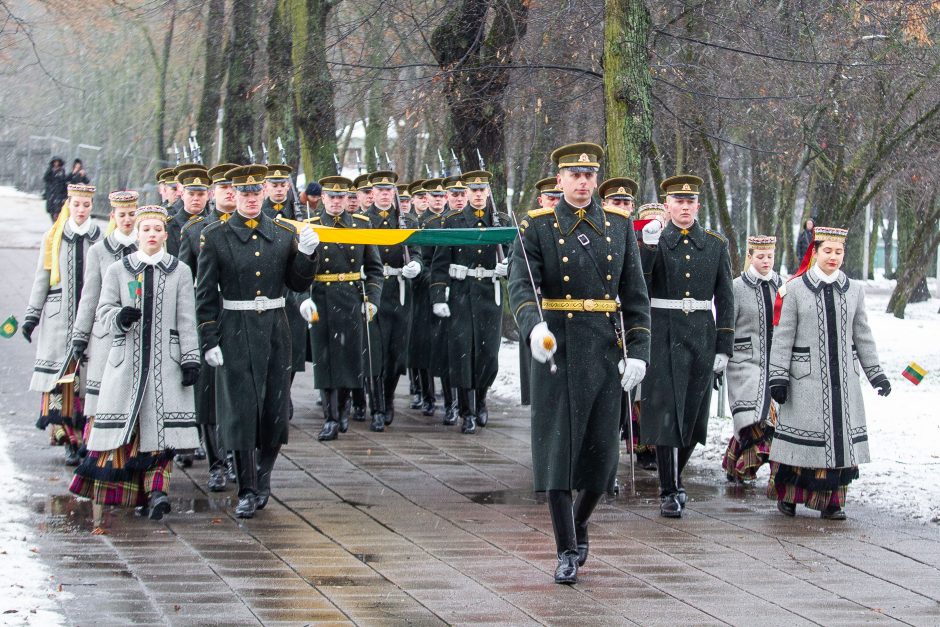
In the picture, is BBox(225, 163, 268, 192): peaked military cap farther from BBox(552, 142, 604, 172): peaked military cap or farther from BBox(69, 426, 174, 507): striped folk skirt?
BBox(552, 142, 604, 172): peaked military cap

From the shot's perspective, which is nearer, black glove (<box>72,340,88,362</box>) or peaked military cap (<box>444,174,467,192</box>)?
black glove (<box>72,340,88,362</box>)

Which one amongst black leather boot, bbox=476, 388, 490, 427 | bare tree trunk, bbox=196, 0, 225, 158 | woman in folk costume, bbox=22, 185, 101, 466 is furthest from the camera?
bare tree trunk, bbox=196, 0, 225, 158

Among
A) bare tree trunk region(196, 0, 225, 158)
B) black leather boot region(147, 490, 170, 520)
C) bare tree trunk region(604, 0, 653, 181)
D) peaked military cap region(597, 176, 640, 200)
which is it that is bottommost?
black leather boot region(147, 490, 170, 520)

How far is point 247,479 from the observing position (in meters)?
9.30

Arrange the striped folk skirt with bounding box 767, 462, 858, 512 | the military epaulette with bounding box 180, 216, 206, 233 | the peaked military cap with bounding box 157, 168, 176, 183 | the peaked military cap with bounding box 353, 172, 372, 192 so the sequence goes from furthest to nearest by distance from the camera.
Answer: the peaked military cap with bounding box 353, 172, 372, 192 → the peaked military cap with bounding box 157, 168, 176, 183 → the military epaulette with bounding box 180, 216, 206, 233 → the striped folk skirt with bounding box 767, 462, 858, 512

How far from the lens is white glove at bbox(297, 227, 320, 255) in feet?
30.3

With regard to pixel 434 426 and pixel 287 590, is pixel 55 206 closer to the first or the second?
pixel 434 426

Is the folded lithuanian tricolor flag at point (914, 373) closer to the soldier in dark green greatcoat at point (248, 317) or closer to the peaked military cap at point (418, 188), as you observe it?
the soldier in dark green greatcoat at point (248, 317)

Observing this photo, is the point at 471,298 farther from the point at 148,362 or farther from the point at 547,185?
the point at 148,362

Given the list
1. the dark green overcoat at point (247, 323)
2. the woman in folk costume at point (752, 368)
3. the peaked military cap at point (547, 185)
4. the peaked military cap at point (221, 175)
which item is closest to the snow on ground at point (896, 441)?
the woman in folk costume at point (752, 368)

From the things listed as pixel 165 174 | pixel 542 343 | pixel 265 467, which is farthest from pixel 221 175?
pixel 542 343

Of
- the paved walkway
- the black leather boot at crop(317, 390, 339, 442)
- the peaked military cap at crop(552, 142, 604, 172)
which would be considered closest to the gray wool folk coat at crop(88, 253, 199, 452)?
the paved walkway

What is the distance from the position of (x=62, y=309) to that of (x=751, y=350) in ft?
16.7

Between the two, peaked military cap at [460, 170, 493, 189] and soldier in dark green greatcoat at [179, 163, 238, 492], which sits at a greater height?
peaked military cap at [460, 170, 493, 189]
